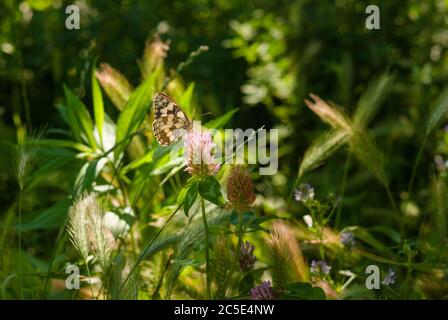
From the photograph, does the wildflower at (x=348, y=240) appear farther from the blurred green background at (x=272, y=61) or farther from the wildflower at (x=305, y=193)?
the blurred green background at (x=272, y=61)

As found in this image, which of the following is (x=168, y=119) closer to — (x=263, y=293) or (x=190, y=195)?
(x=190, y=195)

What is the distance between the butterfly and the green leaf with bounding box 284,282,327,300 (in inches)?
14.1

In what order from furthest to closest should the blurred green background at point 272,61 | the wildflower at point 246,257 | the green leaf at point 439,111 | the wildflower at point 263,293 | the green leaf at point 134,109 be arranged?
the blurred green background at point 272,61, the green leaf at point 134,109, the green leaf at point 439,111, the wildflower at point 246,257, the wildflower at point 263,293

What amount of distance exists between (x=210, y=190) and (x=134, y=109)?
562mm

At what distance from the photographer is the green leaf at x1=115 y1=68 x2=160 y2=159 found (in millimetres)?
1909

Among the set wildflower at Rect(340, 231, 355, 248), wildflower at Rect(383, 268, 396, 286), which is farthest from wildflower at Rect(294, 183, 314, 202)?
wildflower at Rect(383, 268, 396, 286)

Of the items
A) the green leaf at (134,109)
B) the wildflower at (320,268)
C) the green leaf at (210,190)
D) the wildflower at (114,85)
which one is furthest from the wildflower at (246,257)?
the wildflower at (114,85)

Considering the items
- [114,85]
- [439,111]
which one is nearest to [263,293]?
[439,111]

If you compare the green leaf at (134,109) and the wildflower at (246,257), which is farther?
the green leaf at (134,109)

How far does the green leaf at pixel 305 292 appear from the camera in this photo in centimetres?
151

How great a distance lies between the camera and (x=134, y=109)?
1.93m

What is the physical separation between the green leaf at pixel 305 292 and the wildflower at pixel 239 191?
18cm
